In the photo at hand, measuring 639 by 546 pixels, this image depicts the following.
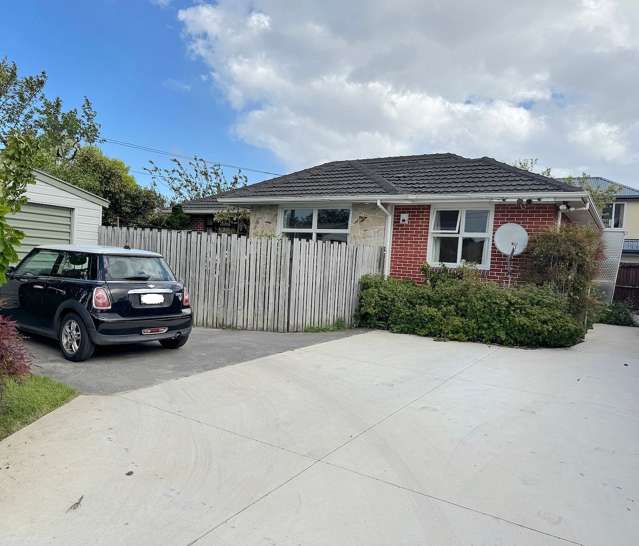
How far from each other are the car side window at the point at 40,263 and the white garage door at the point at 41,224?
3457mm

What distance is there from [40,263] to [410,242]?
26.1ft

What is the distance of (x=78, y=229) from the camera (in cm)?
1094

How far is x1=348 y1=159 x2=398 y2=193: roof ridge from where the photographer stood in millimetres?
11580

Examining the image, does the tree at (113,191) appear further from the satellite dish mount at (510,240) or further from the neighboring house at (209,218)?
the satellite dish mount at (510,240)

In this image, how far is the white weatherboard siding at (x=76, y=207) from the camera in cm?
1010

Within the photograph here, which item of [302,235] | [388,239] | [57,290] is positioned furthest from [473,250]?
[57,290]

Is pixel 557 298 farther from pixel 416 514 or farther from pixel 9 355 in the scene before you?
pixel 9 355

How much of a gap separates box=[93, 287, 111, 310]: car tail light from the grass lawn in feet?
3.92

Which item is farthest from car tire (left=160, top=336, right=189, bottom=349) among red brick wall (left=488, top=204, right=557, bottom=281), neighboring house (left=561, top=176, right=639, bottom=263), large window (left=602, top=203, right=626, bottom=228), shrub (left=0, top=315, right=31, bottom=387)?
large window (left=602, top=203, right=626, bottom=228)

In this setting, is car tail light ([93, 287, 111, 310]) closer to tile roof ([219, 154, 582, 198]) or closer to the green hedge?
the green hedge

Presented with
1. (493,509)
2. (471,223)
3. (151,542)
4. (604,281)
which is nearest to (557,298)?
(471,223)

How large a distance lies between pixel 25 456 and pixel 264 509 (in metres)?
1.90

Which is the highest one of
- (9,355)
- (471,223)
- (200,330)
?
(471,223)

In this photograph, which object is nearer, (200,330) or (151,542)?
(151,542)
